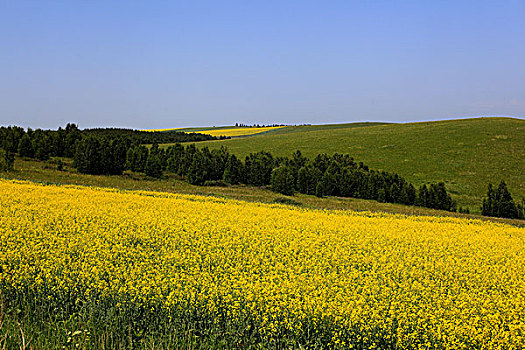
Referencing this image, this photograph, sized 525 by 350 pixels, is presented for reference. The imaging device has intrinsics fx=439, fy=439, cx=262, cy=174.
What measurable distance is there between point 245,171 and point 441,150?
107ft

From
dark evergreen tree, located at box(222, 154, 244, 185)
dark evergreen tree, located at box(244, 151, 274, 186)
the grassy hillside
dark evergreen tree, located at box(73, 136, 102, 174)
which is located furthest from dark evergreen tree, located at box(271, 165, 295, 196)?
the grassy hillside

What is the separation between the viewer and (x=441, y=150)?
196ft

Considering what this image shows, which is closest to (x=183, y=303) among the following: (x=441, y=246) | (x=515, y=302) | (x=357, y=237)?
(x=515, y=302)

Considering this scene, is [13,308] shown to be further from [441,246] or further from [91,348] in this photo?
[441,246]

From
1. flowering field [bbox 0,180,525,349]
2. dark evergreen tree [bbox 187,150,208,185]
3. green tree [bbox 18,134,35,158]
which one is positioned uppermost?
green tree [bbox 18,134,35,158]

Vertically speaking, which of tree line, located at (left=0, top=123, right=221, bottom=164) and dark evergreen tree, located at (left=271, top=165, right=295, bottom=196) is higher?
tree line, located at (left=0, top=123, right=221, bottom=164)

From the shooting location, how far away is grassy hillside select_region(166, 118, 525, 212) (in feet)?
156

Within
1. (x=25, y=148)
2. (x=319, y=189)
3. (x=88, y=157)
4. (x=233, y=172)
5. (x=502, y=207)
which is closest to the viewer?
(x=502, y=207)

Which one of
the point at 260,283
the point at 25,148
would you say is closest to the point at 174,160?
the point at 25,148

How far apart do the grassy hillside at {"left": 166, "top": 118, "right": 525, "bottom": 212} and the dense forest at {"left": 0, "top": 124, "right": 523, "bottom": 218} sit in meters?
4.67

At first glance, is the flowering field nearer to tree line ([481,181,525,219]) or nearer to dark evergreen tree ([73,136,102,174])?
tree line ([481,181,525,219])

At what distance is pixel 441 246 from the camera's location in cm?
1221

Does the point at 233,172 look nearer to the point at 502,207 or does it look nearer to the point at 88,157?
the point at 88,157

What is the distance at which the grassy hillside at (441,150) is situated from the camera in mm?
47438
